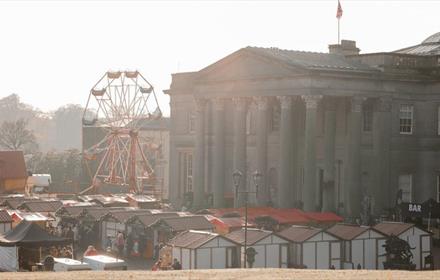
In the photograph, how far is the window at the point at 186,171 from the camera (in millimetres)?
78938

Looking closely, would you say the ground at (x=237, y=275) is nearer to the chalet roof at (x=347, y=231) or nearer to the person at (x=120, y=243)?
the chalet roof at (x=347, y=231)

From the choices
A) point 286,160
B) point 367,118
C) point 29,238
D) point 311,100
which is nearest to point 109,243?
point 29,238

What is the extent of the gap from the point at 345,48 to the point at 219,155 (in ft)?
42.9

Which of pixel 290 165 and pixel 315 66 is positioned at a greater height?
pixel 315 66

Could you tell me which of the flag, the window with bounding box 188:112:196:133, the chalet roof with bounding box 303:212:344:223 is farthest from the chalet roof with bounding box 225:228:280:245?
the window with bounding box 188:112:196:133

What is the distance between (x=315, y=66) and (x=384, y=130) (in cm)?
665

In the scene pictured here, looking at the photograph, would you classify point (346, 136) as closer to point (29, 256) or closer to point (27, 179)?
point (29, 256)

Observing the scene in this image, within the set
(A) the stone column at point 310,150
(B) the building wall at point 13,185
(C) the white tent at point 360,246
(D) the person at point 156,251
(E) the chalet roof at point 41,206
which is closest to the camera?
(C) the white tent at point 360,246

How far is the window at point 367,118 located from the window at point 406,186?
13.2 feet

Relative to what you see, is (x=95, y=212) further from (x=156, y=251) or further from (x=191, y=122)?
(x=191, y=122)

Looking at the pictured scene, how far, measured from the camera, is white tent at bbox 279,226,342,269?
43.9 meters

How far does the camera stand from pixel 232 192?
72938 millimetres

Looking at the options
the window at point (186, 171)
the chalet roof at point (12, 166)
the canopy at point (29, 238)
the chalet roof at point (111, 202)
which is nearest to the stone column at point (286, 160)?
the chalet roof at point (111, 202)

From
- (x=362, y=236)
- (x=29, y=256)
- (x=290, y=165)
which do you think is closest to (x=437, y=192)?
(x=290, y=165)
